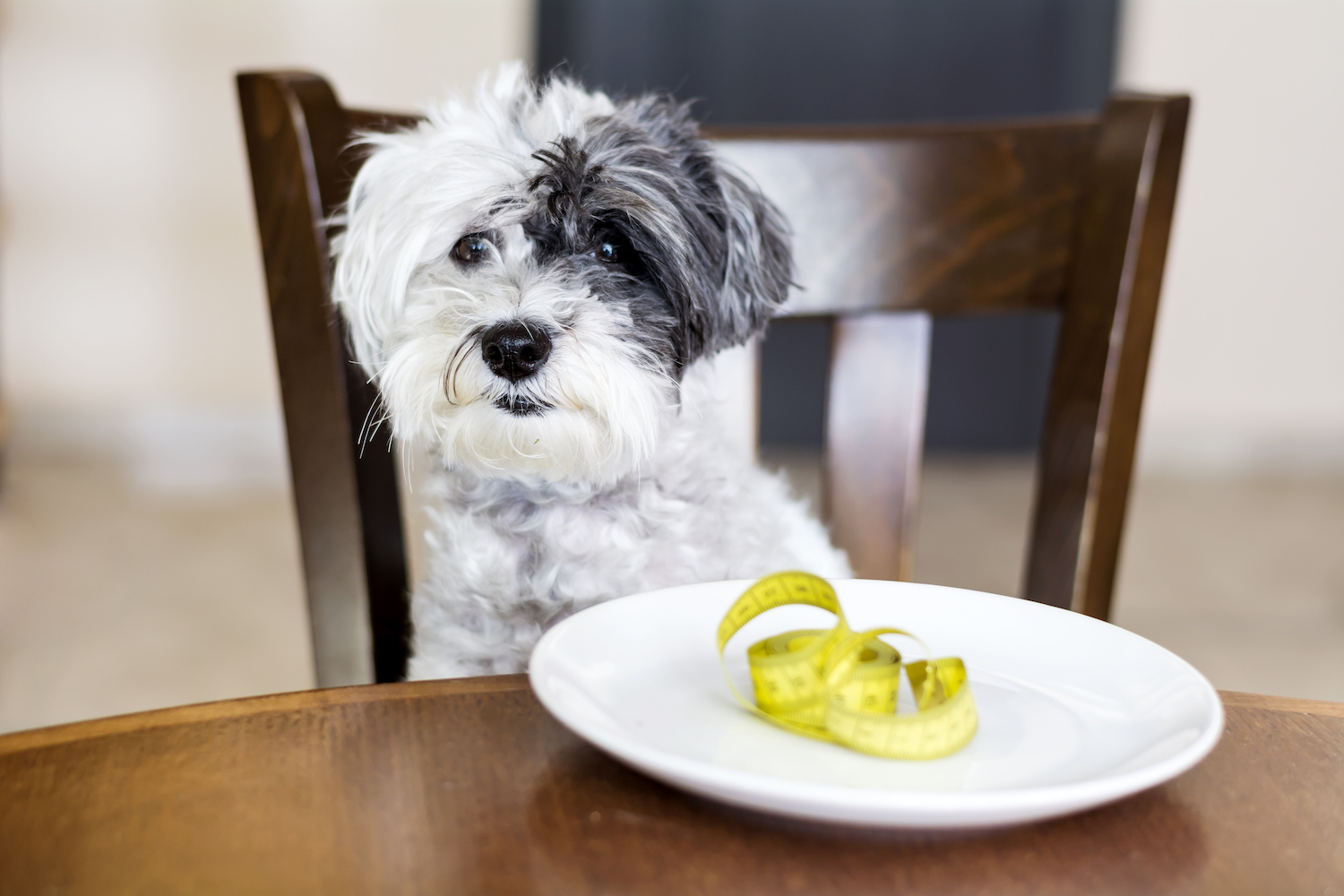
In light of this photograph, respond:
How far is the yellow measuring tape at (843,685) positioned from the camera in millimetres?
510

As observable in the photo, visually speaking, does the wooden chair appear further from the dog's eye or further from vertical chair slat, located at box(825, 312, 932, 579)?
the dog's eye

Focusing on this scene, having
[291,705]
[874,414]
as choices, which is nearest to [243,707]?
[291,705]

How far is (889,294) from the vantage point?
1104 millimetres

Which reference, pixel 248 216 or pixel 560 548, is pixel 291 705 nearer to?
pixel 560 548

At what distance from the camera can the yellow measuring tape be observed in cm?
51

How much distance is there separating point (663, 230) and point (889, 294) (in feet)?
0.79

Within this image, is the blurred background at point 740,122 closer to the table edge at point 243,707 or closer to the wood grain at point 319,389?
the wood grain at point 319,389

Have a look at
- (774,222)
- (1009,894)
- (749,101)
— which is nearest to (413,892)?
(1009,894)

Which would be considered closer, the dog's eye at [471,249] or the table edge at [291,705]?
the table edge at [291,705]

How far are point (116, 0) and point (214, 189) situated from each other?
0.59 metres

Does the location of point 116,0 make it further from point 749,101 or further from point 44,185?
point 749,101

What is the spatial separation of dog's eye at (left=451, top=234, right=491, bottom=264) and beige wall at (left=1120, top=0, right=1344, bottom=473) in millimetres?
3185

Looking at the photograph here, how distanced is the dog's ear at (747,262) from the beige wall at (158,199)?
8.40 feet

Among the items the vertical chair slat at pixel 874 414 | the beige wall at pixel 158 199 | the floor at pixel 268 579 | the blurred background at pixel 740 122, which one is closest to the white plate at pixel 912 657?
the vertical chair slat at pixel 874 414
